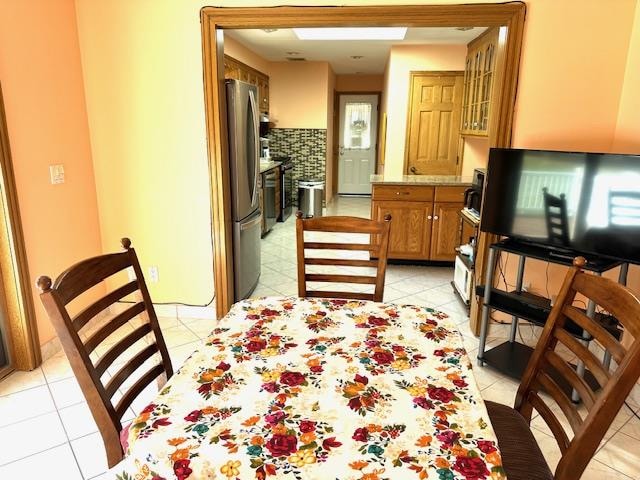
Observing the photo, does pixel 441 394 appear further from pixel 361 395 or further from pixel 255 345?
pixel 255 345

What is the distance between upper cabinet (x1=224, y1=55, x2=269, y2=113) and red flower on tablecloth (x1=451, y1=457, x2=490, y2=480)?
4.56m

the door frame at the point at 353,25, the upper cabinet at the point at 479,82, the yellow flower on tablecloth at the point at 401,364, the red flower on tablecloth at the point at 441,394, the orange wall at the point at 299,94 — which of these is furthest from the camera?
the orange wall at the point at 299,94

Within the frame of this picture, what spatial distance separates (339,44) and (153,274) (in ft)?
13.5

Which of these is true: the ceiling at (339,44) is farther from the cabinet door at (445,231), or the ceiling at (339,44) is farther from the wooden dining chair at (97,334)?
the wooden dining chair at (97,334)

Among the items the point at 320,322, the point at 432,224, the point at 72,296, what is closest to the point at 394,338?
the point at 320,322

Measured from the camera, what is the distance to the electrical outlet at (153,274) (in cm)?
322

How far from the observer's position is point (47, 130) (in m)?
2.61

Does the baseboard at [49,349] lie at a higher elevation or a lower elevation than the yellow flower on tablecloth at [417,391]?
lower

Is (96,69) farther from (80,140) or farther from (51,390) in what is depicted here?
(51,390)

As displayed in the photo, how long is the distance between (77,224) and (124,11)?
1.45 m

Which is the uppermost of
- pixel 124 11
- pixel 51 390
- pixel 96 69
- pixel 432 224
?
pixel 124 11

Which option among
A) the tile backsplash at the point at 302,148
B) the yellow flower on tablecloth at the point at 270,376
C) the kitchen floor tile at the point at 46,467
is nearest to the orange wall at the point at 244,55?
the tile backsplash at the point at 302,148

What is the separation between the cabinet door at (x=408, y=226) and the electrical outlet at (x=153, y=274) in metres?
2.17

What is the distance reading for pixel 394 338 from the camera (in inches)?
55.7
